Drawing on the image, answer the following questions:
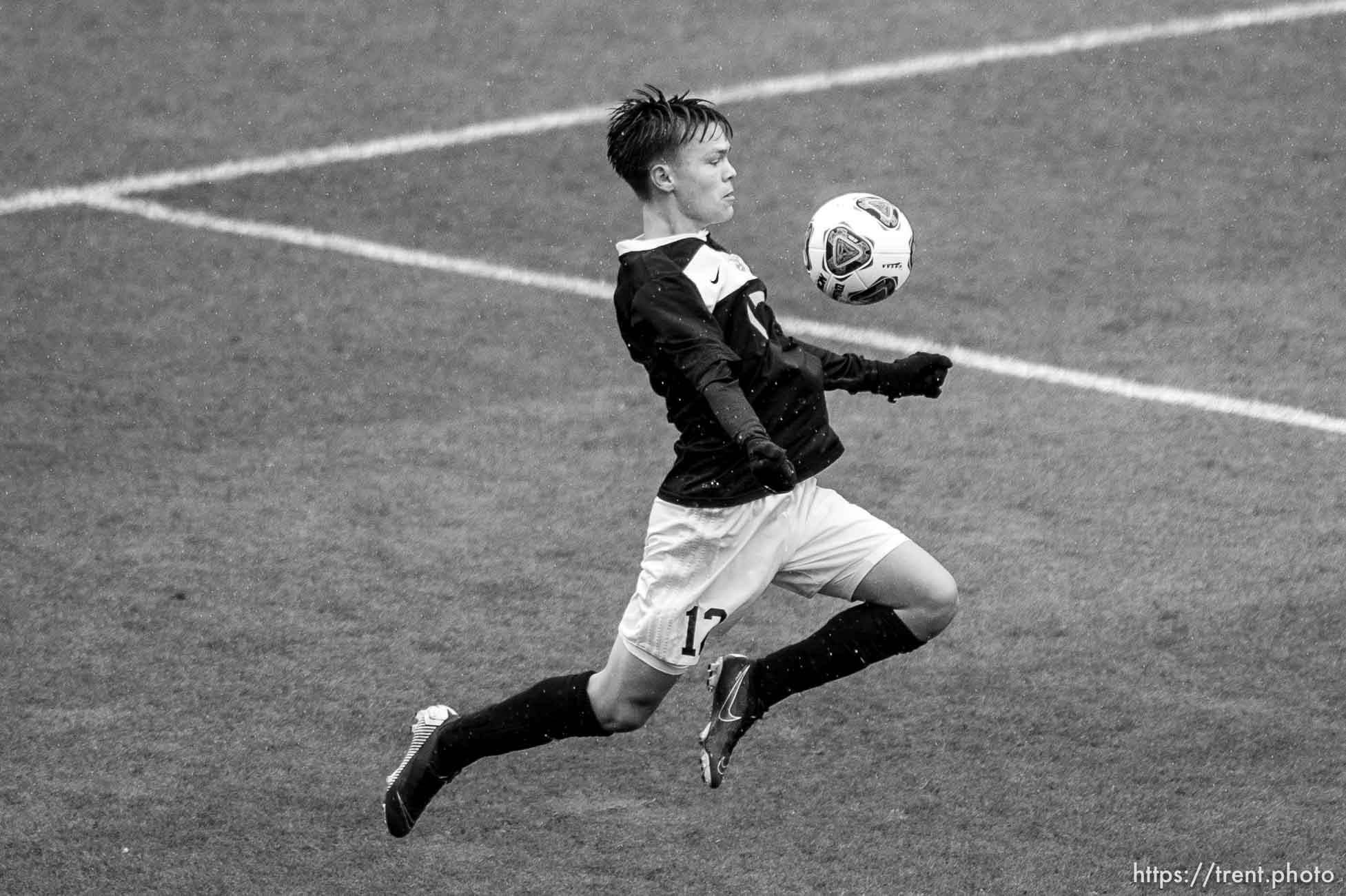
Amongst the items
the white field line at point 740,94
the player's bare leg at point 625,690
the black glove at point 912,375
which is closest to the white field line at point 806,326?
the white field line at point 740,94

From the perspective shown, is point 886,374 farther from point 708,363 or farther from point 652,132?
point 652,132

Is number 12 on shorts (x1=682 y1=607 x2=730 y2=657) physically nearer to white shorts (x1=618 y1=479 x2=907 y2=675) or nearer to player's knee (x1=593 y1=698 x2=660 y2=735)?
white shorts (x1=618 y1=479 x2=907 y2=675)

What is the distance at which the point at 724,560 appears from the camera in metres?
5.12

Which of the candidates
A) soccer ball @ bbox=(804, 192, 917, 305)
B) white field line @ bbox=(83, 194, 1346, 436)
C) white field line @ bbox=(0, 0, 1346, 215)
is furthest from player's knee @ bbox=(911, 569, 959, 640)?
white field line @ bbox=(0, 0, 1346, 215)

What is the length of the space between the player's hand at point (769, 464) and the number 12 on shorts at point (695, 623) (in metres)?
0.57

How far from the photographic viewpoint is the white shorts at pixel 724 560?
508 centimetres

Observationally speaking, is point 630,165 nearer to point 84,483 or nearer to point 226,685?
point 226,685

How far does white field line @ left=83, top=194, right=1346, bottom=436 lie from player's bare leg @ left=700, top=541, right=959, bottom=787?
351 centimetres

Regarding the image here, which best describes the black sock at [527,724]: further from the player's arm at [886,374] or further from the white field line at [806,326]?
the white field line at [806,326]

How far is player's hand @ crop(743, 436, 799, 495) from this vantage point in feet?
15.1

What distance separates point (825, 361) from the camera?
17.9ft

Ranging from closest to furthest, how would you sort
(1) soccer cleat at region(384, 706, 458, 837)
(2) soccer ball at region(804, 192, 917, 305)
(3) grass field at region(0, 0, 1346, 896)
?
(1) soccer cleat at region(384, 706, 458, 837), (3) grass field at region(0, 0, 1346, 896), (2) soccer ball at region(804, 192, 917, 305)

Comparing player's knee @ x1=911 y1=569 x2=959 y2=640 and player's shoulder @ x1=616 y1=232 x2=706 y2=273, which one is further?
player's knee @ x1=911 y1=569 x2=959 y2=640

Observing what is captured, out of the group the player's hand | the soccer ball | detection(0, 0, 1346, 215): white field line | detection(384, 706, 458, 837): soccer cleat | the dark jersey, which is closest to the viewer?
the player's hand
